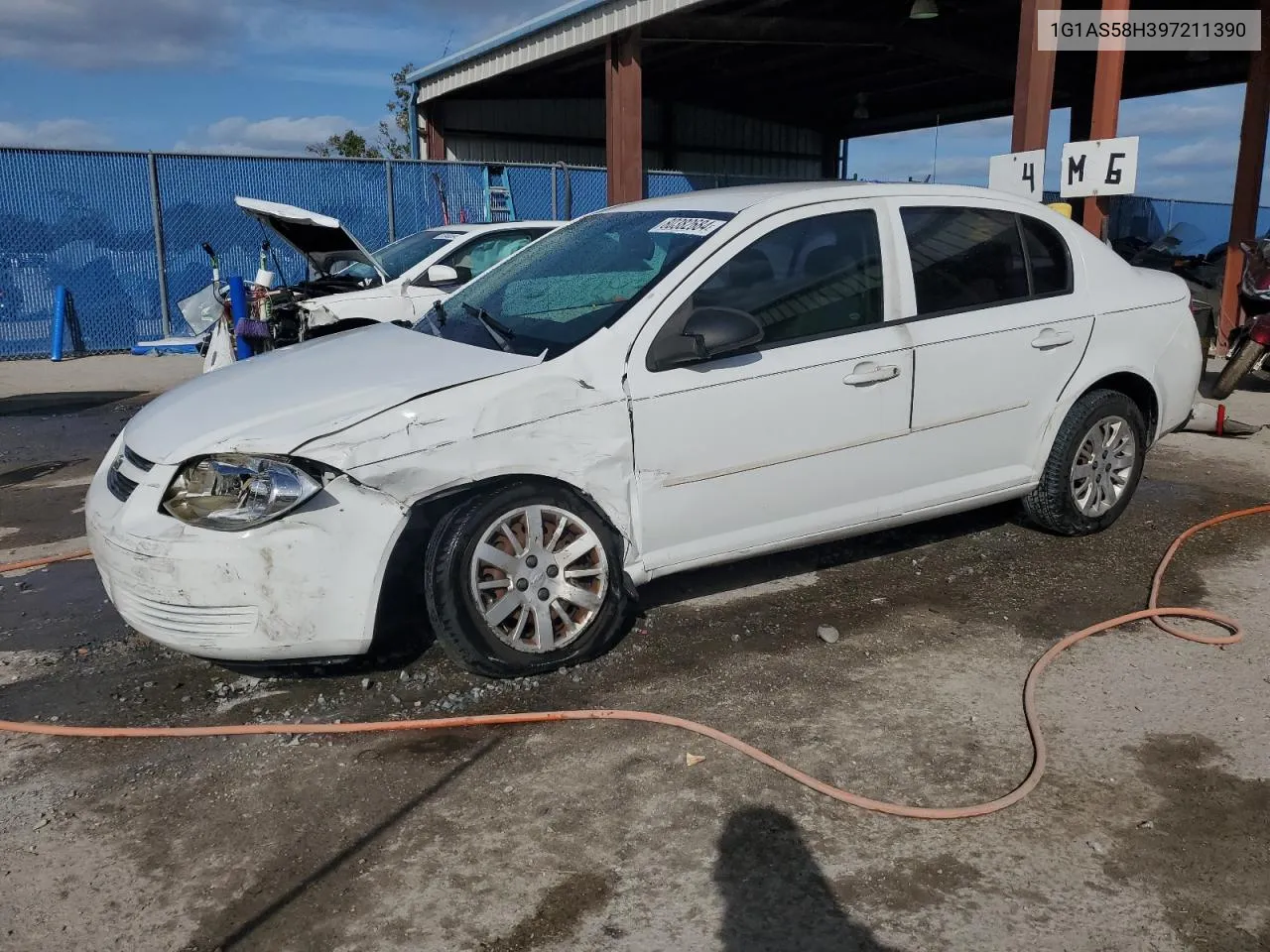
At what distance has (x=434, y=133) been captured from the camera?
21828 millimetres

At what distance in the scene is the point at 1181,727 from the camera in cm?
351

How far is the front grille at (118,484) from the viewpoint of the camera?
12.1 feet

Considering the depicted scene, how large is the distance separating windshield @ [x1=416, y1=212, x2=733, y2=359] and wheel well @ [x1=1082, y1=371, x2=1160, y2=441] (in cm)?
225

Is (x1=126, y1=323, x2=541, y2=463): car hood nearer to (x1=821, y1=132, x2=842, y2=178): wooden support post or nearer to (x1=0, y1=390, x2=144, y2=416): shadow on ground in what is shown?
(x1=0, y1=390, x2=144, y2=416): shadow on ground

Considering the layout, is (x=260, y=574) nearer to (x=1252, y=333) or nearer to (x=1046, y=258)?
(x=1046, y=258)

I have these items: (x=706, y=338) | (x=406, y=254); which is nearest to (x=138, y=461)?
(x=706, y=338)

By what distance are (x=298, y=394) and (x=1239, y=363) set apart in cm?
801

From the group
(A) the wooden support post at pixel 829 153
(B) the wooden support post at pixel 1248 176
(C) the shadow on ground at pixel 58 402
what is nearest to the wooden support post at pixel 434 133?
(A) the wooden support post at pixel 829 153

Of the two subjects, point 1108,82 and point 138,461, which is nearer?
point 138,461

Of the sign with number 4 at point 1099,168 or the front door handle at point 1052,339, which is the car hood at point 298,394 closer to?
the front door handle at point 1052,339

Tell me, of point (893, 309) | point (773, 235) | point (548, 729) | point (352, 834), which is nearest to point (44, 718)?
point (352, 834)

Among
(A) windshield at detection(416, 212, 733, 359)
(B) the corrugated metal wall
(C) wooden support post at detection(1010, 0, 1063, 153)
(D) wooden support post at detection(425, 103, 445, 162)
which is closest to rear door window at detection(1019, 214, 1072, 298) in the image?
(A) windshield at detection(416, 212, 733, 359)

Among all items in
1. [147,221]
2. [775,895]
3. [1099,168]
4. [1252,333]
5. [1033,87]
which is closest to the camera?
[775,895]

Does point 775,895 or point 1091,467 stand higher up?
point 1091,467
